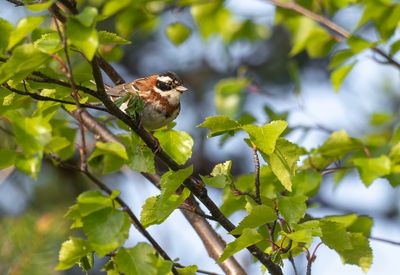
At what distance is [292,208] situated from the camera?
254cm

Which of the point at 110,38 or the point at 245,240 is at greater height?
the point at 110,38

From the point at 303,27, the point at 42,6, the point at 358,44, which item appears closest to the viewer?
the point at 42,6

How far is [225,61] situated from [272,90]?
1.90ft

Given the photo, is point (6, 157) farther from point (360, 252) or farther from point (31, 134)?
point (360, 252)

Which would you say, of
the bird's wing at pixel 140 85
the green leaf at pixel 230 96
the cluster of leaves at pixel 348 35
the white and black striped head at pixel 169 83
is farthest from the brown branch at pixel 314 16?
the bird's wing at pixel 140 85

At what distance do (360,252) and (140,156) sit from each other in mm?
956

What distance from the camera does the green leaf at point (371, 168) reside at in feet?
10.7

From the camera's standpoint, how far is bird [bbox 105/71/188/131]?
361cm

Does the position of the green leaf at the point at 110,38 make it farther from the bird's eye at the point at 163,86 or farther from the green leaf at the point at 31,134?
the bird's eye at the point at 163,86

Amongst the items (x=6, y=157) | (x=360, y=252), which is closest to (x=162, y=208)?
(x=6, y=157)

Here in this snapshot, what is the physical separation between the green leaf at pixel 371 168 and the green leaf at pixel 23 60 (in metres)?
1.70

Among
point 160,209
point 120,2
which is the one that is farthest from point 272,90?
point 160,209

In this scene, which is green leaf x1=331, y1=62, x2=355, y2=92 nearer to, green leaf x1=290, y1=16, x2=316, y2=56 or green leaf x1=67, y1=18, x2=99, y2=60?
green leaf x1=290, y1=16, x2=316, y2=56

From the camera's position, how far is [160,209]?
2416 mm
